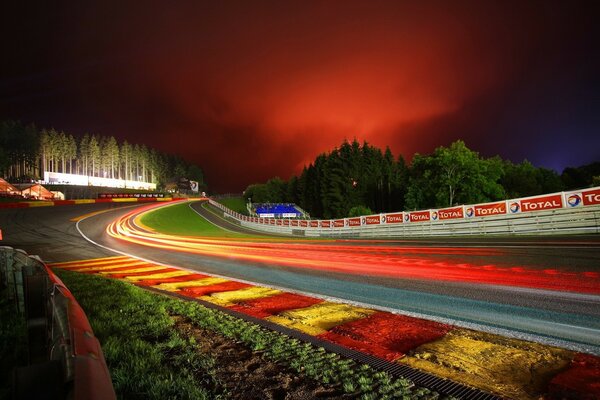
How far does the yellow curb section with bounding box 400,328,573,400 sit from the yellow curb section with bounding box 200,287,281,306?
4084mm

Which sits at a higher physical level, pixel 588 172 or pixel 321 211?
pixel 588 172

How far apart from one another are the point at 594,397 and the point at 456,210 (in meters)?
23.9

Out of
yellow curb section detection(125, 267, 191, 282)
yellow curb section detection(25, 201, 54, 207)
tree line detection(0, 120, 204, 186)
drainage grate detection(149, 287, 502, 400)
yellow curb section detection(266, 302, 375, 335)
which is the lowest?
yellow curb section detection(125, 267, 191, 282)

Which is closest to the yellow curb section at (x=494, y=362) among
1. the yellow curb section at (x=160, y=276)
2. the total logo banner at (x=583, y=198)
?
the yellow curb section at (x=160, y=276)

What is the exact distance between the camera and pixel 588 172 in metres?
116

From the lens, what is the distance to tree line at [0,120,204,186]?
119938 millimetres

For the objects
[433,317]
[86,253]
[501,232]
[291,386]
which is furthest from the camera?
[501,232]

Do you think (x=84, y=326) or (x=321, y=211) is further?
(x=321, y=211)

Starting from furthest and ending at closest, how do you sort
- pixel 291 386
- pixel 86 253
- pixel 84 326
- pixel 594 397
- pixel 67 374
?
pixel 86 253, pixel 291 386, pixel 594 397, pixel 84 326, pixel 67 374

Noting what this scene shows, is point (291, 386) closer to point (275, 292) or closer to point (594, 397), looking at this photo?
point (594, 397)

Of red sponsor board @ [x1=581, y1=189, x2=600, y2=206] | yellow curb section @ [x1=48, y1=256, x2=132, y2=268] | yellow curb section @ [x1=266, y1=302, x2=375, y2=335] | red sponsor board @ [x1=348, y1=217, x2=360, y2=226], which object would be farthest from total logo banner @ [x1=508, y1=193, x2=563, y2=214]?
yellow curb section @ [x1=48, y1=256, x2=132, y2=268]

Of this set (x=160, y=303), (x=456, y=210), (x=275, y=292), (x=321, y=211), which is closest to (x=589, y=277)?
(x=275, y=292)

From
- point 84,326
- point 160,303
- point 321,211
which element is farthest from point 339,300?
point 321,211

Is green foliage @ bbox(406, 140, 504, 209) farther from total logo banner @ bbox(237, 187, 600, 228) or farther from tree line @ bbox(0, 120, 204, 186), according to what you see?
tree line @ bbox(0, 120, 204, 186)
